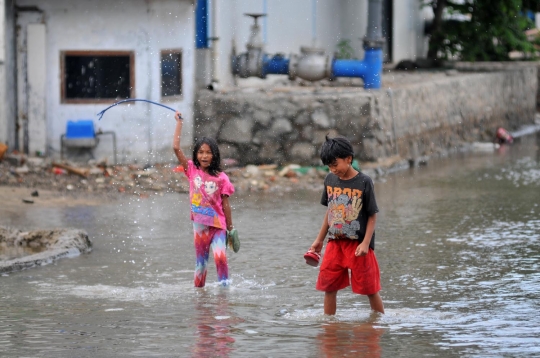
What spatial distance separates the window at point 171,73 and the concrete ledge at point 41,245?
550 cm

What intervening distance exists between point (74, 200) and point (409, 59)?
42.8ft

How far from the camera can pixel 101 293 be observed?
755cm

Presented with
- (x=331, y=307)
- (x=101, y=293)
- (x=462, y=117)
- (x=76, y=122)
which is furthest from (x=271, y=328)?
(x=462, y=117)

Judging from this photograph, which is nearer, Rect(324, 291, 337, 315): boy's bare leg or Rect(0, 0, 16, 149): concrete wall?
Rect(324, 291, 337, 315): boy's bare leg

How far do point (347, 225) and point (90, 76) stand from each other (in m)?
8.56

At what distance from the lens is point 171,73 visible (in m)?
14.9

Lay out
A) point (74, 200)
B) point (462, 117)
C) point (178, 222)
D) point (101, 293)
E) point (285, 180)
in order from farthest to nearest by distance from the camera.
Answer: point (462, 117) < point (285, 180) < point (74, 200) < point (178, 222) < point (101, 293)

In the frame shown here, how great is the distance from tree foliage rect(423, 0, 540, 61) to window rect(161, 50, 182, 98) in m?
9.61

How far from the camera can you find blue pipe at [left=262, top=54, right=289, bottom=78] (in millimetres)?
16008

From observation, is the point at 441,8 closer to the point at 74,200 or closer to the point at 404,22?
the point at 404,22

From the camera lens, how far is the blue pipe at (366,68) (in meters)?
15.5

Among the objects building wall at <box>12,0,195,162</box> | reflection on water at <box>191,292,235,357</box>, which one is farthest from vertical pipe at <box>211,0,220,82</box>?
reflection on water at <box>191,292,235,357</box>

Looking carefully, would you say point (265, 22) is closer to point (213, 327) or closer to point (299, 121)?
point (299, 121)

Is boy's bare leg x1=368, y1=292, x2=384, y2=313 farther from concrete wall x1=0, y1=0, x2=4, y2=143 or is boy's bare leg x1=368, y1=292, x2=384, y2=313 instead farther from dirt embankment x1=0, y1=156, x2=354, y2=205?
concrete wall x1=0, y1=0, x2=4, y2=143
